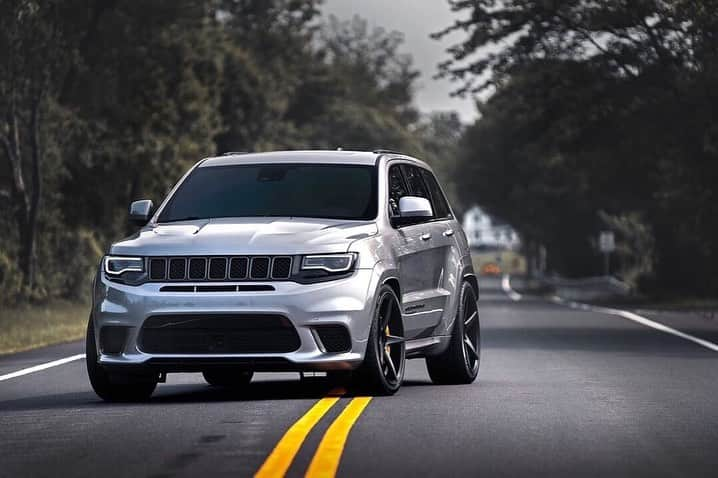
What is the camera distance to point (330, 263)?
42.0ft

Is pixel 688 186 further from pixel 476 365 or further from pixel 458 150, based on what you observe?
pixel 458 150

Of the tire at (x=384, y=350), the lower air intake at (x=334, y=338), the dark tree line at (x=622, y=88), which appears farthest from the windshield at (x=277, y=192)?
the dark tree line at (x=622, y=88)

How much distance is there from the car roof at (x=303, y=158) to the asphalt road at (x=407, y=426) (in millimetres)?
1811

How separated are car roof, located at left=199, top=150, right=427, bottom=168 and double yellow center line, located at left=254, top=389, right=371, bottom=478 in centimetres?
217

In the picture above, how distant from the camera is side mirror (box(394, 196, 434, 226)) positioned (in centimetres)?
1370

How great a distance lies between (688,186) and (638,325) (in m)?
12.4

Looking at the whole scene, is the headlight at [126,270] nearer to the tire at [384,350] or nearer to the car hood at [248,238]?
the car hood at [248,238]

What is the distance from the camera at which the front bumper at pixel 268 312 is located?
41.4 ft

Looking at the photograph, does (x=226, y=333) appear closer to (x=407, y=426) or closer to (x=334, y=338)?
(x=334, y=338)

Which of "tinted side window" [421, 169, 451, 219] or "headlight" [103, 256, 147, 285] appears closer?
"headlight" [103, 256, 147, 285]

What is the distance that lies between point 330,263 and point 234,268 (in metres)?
0.68

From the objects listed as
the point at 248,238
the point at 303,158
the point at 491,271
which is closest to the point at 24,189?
the point at 303,158

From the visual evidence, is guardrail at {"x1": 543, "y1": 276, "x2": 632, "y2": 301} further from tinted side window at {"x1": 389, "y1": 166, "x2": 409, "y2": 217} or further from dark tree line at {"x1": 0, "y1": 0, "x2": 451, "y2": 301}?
tinted side window at {"x1": 389, "y1": 166, "x2": 409, "y2": 217}

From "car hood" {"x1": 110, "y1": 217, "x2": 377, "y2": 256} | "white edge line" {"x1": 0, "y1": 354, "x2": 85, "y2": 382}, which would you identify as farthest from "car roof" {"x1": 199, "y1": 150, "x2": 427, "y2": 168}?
"white edge line" {"x1": 0, "y1": 354, "x2": 85, "y2": 382}
